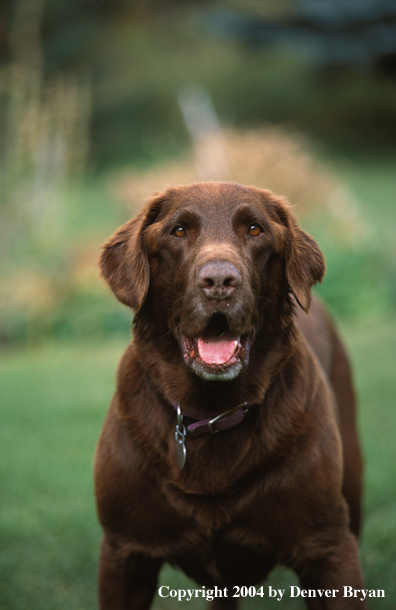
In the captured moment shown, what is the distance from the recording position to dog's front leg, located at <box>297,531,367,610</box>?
264cm

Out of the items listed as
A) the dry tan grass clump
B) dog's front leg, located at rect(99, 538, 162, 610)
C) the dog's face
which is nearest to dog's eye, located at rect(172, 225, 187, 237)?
the dog's face

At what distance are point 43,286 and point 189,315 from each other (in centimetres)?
629

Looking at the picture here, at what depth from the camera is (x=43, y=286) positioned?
859 cm

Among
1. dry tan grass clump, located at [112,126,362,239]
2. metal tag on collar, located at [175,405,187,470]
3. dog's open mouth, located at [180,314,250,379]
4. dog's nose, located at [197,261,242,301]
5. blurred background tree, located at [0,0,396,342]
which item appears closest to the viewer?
dog's nose, located at [197,261,242,301]

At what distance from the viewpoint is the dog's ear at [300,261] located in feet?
9.25

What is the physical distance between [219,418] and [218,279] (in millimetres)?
579

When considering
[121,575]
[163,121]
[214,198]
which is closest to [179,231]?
[214,198]

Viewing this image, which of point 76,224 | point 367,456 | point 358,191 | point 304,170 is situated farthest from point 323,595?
point 358,191

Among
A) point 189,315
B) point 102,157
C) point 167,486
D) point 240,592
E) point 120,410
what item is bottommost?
point 240,592

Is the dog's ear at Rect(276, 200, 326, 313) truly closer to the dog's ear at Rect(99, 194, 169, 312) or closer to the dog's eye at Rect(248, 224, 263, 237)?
the dog's eye at Rect(248, 224, 263, 237)

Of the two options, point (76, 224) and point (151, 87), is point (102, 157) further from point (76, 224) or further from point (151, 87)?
point (76, 224)

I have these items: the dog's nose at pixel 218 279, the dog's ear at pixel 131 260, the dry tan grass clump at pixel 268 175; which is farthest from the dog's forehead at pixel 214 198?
the dry tan grass clump at pixel 268 175

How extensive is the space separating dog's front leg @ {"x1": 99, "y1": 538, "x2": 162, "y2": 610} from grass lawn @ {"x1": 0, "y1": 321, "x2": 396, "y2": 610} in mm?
783

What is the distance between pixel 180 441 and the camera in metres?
2.72
